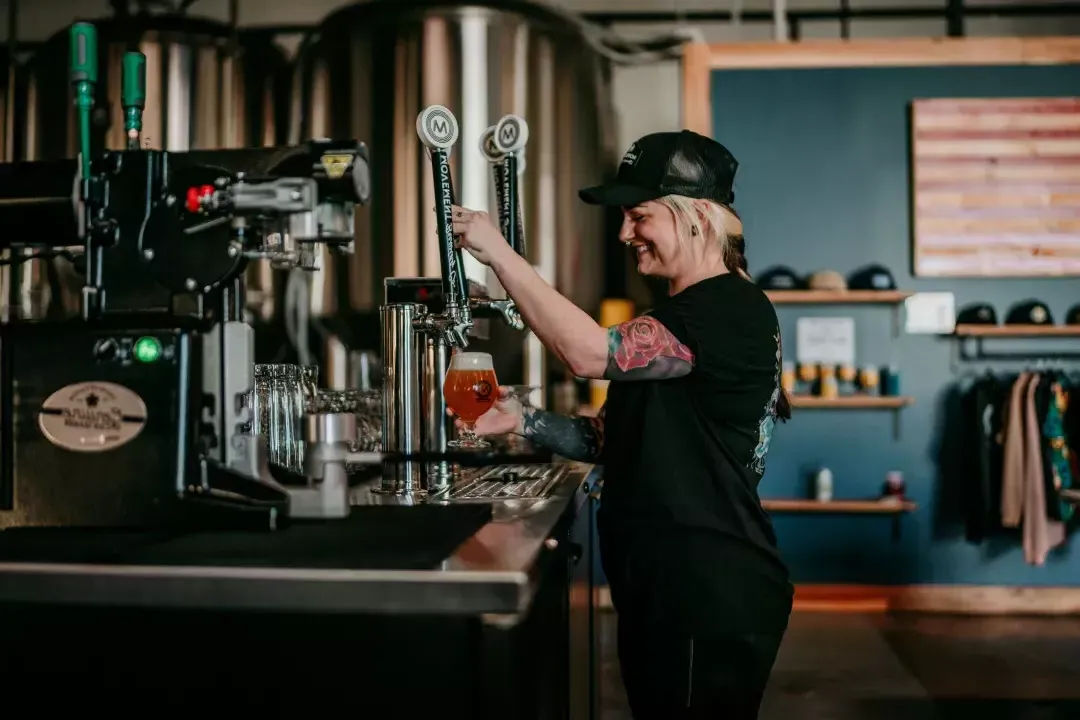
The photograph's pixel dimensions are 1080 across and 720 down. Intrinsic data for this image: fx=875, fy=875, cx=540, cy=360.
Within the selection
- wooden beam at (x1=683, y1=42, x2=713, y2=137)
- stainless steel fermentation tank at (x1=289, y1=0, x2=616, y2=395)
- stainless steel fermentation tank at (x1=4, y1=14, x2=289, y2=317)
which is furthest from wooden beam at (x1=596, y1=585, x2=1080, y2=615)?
stainless steel fermentation tank at (x1=4, y1=14, x2=289, y2=317)

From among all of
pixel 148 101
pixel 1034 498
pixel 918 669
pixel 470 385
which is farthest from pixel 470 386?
pixel 1034 498

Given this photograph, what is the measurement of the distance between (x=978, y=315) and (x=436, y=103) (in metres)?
2.66

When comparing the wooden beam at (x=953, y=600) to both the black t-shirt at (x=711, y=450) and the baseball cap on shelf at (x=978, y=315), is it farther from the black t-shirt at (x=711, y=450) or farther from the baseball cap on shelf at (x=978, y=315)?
the black t-shirt at (x=711, y=450)

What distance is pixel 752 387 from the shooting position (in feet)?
4.73

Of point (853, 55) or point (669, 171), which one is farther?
point (853, 55)

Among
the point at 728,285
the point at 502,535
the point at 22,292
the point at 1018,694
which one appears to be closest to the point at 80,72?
the point at 502,535

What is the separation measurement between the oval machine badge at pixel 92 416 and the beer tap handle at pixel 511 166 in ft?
2.35

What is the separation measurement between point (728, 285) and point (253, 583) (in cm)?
88

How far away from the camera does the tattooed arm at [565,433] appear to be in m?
1.72

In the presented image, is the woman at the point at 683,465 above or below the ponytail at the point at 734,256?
below

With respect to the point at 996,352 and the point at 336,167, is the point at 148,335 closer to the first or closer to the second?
the point at 336,167

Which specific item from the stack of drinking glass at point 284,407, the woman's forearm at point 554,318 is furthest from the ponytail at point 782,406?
the stack of drinking glass at point 284,407

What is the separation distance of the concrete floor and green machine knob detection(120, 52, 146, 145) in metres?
2.32

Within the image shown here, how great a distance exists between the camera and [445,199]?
1354mm
